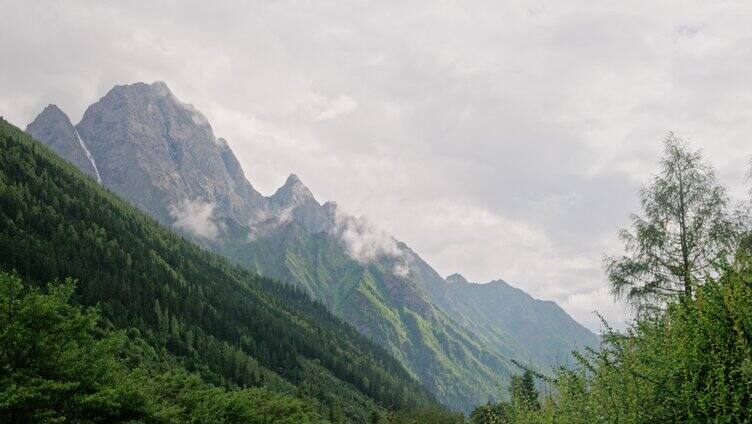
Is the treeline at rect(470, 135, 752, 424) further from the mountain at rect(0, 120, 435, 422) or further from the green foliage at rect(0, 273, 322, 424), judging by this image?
the mountain at rect(0, 120, 435, 422)

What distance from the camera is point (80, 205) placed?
191375 millimetres

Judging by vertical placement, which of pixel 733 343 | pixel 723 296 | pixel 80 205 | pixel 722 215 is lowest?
pixel 733 343

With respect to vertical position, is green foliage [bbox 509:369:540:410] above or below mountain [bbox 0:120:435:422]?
below

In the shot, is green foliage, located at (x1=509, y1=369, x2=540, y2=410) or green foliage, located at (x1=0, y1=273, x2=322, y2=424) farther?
green foliage, located at (x1=0, y1=273, x2=322, y2=424)

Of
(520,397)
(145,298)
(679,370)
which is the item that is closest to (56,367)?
(520,397)

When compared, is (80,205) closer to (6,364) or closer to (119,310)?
(119,310)

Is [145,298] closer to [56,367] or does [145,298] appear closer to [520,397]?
[56,367]

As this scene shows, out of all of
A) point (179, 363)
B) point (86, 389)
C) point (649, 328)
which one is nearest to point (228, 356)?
point (179, 363)

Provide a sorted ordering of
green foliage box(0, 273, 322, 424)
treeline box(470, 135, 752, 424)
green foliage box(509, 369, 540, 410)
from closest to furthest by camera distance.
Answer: treeline box(470, 135, 752, 424)
green foliage box(509, 369, 540, 410)
green foliage box(0, 273, 322, 424)

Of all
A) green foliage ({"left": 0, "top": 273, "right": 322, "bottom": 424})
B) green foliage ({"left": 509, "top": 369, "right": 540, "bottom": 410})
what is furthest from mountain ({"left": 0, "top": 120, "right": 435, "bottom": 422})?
green foliage ({"left": 509, "top": 369, "right": 540, "bottom": 410})

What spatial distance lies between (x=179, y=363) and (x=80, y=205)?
9464cm

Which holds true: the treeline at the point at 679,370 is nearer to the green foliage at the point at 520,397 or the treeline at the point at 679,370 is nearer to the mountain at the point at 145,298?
the green foliage at the point at 520,397

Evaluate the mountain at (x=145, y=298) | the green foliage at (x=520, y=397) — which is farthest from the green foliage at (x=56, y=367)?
the mountain at (x=145, y=298)

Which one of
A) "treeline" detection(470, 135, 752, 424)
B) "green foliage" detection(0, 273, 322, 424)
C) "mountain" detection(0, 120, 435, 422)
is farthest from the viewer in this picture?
"mountain" detection(0, 120, 435, 422)
